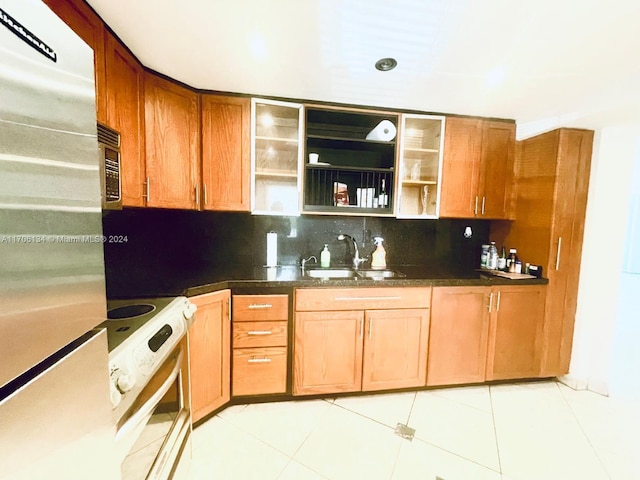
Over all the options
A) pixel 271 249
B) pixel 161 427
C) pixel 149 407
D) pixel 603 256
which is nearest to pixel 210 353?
pixel 161 427

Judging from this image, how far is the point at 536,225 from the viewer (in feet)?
7.06

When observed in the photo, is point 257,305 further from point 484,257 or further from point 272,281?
point 484,257

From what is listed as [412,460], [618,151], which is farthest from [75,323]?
[618,151]

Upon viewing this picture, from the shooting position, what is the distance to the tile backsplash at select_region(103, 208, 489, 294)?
73.2 inches

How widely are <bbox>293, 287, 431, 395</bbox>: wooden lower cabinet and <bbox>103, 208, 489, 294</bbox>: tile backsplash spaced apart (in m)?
0.59

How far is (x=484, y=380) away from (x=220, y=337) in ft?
6.64

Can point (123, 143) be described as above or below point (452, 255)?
above

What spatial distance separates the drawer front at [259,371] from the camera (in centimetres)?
182

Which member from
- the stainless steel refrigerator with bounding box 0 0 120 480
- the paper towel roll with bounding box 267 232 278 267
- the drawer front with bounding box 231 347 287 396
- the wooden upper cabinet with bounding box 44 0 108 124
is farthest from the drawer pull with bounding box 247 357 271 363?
the wooden upper cabinet with bounding box 44 0 108 124

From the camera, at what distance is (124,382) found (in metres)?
0.81

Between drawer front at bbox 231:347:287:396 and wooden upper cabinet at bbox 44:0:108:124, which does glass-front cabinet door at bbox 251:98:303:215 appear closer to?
wooden upper cabinet at bbox 44:0:108:124

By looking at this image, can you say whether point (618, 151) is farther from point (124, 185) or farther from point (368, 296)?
point (124, 185)

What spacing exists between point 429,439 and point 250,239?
1873 millimetres

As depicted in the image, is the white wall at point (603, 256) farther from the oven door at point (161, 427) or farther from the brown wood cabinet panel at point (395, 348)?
the oven door at point (161, 427)
